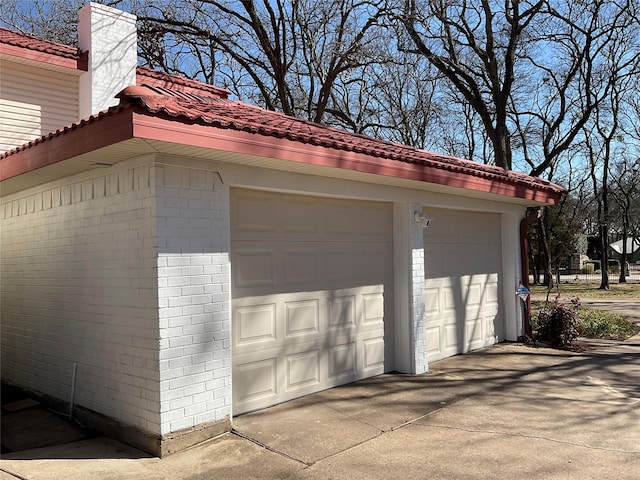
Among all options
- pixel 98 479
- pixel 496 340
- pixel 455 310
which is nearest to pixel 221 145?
pixel 98 479

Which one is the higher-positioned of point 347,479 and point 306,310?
point 306,310

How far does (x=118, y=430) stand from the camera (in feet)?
15.6

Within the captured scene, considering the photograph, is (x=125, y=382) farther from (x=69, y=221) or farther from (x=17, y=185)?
(x=17, y=185)

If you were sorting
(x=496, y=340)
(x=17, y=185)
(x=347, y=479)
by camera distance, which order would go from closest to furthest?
(x=347, y=479), (x=17, y=185), (x=496, y=340)

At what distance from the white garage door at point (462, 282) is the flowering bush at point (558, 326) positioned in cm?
72

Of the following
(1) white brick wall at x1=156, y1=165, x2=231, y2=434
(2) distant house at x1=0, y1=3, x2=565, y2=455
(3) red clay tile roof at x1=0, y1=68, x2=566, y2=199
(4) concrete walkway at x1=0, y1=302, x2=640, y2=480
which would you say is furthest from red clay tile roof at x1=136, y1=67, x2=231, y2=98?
(4) concrete walkway at x1=0, y1=302, x2=640, y2=480

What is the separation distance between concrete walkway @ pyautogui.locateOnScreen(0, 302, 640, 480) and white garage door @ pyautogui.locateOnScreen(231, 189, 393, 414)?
11.7 inches

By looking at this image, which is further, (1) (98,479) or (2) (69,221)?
(2) (69,221)

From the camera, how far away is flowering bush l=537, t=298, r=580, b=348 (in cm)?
905

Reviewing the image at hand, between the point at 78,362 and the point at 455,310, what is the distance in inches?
212

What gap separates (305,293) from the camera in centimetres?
602

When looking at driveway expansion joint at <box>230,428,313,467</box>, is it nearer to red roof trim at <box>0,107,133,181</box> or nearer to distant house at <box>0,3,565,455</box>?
distant house at <box>0,3,565,455</box>

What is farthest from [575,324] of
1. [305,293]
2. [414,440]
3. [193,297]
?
[193,297]

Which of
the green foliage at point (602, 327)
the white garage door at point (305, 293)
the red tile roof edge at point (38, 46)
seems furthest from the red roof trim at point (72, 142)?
the green foliage at point (602, 327)
